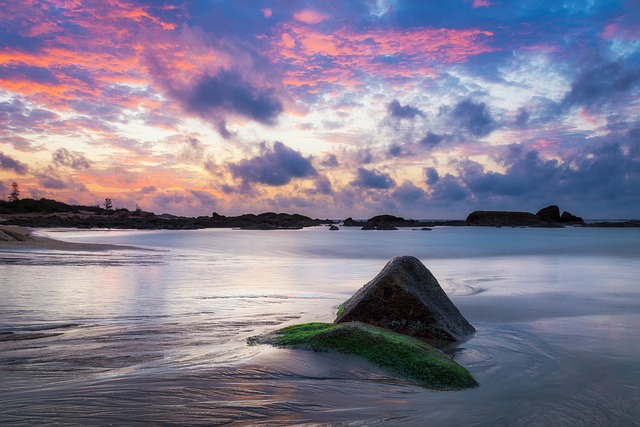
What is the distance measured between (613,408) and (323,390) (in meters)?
2.87

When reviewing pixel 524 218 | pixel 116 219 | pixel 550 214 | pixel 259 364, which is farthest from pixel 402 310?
pixel 550 214

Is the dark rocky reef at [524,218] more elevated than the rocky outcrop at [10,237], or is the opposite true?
the dark rocky reef at [524,218]

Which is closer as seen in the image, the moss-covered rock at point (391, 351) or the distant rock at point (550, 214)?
the moss-covered rock at point (391, 351)

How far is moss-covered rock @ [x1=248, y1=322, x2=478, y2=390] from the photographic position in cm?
500

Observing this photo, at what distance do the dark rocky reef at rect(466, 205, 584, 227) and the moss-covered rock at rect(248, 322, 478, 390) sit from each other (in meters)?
119

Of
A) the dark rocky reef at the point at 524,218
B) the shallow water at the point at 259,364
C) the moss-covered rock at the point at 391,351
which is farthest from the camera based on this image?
the dark rocky reef at the point at 524,218

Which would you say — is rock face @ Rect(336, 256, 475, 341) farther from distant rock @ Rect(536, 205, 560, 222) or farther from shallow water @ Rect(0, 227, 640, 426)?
distant rock @ Rect(536, 205, 560, 222)

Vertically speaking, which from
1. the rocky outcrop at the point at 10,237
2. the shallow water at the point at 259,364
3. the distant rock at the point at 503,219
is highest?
the distant rock at the point at 503,219

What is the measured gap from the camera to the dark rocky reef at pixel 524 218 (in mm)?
117438

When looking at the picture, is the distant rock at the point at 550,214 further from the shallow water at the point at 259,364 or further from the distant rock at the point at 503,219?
the shallow water at the point at 259,364

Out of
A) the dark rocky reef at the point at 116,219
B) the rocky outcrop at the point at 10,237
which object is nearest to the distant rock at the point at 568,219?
the dark rocky reef at the point at 116,219

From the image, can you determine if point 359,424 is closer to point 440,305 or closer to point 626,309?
point 440,305

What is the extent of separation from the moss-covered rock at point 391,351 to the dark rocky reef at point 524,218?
119 meters

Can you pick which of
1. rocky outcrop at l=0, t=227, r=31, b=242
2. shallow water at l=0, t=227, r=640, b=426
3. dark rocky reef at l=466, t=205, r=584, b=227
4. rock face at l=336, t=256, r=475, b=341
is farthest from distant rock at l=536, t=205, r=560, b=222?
rock face at l=336, t=256, r=475, b=341
